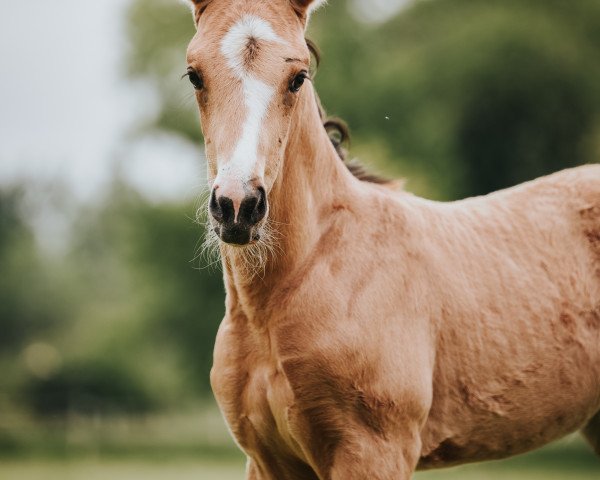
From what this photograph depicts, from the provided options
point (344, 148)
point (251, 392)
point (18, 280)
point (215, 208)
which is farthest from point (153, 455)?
point (215, 208)

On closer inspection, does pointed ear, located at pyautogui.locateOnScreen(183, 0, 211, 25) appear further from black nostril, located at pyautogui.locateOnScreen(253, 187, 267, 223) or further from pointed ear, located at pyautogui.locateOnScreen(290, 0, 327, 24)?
black nostril, located at pyautogui.locateOnScreen(253, 187, 267, 223)

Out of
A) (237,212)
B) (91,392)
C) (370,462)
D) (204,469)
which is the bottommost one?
(370,462)

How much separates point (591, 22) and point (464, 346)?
31.2 metres

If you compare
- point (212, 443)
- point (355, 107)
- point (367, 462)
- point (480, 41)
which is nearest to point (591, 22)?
point (480, 41)

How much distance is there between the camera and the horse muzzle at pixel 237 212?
153 inches

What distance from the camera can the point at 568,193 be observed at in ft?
18.4

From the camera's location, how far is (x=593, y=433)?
19.8 ft

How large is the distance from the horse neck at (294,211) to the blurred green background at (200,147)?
63.6 ft

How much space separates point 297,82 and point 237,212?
83 centimetres

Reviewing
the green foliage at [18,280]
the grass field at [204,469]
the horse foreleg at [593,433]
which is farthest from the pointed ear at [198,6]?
the green foliage at [18,280]

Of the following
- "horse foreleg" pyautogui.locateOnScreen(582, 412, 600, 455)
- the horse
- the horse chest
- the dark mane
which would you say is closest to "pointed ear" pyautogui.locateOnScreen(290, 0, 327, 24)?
the horse

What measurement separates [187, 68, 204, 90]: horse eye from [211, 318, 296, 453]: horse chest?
133cm

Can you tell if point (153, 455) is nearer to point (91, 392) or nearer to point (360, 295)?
point (91, 392)

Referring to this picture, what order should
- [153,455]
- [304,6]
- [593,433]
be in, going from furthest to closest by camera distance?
1. [153,455]
2. [593,433]
3. [304,6]
